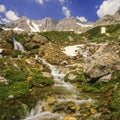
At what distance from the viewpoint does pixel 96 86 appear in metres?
37.3

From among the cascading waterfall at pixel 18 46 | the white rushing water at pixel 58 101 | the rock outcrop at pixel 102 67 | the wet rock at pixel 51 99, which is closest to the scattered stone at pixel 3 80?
the white rushing water at pixel 58 101

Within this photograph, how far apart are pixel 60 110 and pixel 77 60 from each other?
1283 inches

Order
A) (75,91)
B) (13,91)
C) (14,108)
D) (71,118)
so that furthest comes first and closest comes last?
(75,91)
(13,91)
(14,108)
(71,118)

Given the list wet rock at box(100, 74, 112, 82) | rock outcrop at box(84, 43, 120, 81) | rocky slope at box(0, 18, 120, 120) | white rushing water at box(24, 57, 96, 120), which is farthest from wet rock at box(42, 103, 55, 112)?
rock outcrop at box(84, 43, 120, 81)

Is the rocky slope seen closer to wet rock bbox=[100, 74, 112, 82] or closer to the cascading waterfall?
wet rock bbox=[100, 74, 112, 82]

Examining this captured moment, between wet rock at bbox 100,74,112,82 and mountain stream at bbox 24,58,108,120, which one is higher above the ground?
wet rock at bbox 100,74,112,82

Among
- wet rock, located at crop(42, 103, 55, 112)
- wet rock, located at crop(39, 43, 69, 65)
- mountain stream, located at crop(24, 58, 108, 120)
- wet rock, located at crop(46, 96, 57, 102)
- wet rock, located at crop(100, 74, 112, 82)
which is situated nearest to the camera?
mountain stream, located at crop(24, 58, 108, 120)

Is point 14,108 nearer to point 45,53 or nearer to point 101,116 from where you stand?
point 101,116

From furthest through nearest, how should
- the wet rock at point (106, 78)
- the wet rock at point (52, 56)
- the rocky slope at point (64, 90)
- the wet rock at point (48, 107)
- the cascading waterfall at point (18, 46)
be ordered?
the cascading waterfall at point (18, 46)
the wet rock at point (52, 56)
the wet rock at point (106, 78)
the wet rock at point (48, 107)
the rocky slope at point (64, 90)

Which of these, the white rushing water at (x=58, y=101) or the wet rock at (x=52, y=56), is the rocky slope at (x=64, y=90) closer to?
the white rushing water at (x=58, y=101)

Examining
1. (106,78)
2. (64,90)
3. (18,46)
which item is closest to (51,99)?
(64,90)

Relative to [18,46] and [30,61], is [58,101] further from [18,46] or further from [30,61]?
[18,46]

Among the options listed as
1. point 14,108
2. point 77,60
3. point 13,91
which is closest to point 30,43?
point 77,60

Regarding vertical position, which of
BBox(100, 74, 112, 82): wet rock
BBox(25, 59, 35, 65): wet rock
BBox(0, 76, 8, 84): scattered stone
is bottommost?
BBox(100, 74, 112, 82): wet rock
